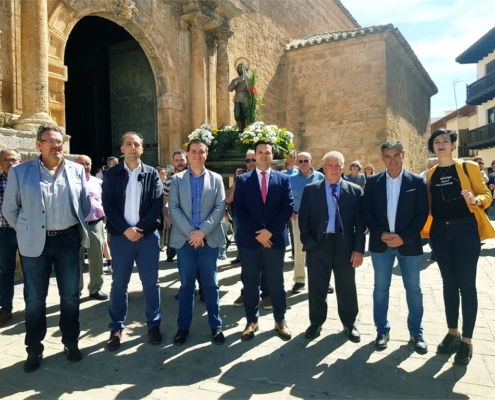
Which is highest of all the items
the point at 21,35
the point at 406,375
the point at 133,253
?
the point at 21,35

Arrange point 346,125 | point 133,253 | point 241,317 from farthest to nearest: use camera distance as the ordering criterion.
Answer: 1. point 346,125
2. point 241,317
3. point 133,253

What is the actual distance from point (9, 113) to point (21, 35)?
1.37 m

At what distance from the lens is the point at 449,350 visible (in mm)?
3426

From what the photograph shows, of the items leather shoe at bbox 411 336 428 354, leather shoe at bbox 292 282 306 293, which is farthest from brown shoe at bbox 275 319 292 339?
leather shoe at bbox 292 282 306 293

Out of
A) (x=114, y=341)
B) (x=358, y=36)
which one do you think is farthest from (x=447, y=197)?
(x=358, y=36)

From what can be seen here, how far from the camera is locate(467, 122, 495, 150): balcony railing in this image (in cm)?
2762

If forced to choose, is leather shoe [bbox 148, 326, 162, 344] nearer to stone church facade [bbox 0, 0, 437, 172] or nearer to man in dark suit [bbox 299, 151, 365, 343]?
man in dark suit [bbox 299, 151, 365, 343]

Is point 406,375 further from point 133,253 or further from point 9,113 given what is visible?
point 9,113

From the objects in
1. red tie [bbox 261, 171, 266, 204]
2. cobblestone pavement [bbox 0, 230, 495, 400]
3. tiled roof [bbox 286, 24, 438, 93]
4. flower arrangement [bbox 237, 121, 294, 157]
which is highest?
tiled roof [bbox 286, 24, 438, 93]

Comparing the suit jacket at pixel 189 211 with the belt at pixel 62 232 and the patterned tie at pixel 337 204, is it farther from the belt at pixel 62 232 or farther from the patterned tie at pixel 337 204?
the patterned tie at pixel 337 204

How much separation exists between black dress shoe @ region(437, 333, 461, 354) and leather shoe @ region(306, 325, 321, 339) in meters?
1.05

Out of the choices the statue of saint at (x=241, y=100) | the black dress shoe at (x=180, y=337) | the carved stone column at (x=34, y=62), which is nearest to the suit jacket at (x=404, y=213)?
the black dress shoe at (x=180, y=337)

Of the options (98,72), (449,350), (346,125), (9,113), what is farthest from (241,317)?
(346,125)

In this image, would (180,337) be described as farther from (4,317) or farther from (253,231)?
(4,317)
